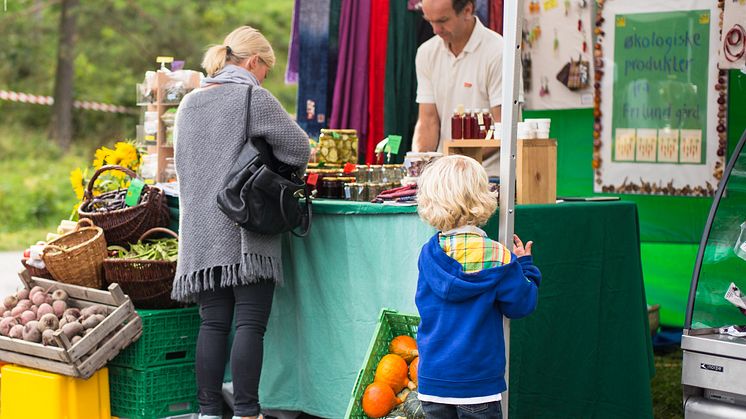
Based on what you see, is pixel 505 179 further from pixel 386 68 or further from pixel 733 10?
pixel 386 68

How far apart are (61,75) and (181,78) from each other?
498 inches

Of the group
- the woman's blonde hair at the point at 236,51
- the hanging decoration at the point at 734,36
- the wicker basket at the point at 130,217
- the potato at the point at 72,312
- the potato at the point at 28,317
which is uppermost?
the hanging decoration at the point at 734,36

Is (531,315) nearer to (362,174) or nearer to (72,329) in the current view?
(362,174)

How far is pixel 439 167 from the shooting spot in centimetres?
337

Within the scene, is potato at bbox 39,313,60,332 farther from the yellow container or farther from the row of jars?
the row of jars

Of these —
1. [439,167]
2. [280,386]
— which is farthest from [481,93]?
[439,167]

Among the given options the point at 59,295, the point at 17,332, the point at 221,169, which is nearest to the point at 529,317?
the point at 221,169

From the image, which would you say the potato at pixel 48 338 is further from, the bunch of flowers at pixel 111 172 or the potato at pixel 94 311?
the bunch of flowers at pixel 111 172

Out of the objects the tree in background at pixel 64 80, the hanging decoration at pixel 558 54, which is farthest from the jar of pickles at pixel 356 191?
the tree in background at pixel 64 80

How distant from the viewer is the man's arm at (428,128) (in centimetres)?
585

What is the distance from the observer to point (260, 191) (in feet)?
13.6

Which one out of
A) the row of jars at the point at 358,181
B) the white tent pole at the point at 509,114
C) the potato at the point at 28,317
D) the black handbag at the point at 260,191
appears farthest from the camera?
the potato at the point at 28,317

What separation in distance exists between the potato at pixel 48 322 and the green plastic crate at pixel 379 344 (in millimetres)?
1513

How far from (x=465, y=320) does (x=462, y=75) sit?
8.58 feet
